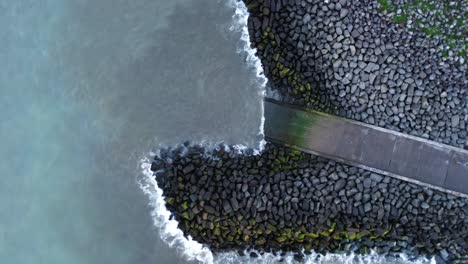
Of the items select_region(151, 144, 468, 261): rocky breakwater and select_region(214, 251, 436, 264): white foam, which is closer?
select_region(151, 144, 468, 261): rocky breakwater

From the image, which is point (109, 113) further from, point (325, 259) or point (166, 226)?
point (325, 259)

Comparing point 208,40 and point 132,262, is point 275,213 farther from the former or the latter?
point 208,40

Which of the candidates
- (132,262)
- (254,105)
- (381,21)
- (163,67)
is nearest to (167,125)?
(163,67)

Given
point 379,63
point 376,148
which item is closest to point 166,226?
point 376,148

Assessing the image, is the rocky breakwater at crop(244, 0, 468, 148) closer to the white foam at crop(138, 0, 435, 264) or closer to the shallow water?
the white foam at crop(138, 0, 435, 264)

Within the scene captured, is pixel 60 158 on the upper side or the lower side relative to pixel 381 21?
lower

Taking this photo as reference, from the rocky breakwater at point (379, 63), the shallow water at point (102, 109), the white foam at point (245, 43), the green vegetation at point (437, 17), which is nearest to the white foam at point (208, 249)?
the white foam at point (245, 43)

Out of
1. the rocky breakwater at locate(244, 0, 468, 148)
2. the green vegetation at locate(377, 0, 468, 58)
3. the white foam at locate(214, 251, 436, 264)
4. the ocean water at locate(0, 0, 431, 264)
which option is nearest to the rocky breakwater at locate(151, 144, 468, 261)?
the white foam at locate(214, 251, 436, 264)
